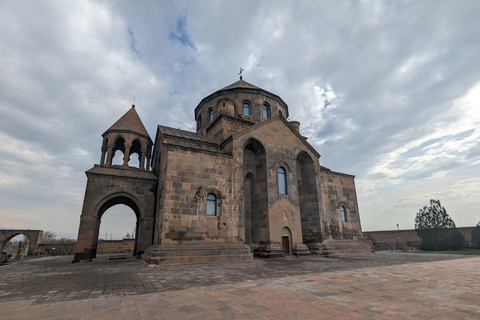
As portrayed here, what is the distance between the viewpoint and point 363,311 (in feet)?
12.8

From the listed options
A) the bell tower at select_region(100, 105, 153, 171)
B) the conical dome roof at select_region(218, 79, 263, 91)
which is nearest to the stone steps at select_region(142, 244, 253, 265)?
the bell tower at select_region(100, 105, 153, 171)

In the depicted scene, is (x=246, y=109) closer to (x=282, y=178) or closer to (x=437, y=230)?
(x=282, y=178)

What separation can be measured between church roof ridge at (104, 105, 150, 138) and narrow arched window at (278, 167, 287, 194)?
1061 cm

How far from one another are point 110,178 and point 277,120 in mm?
11679

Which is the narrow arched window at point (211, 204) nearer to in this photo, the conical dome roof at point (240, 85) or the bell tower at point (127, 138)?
the bell tower at point (127, 138)

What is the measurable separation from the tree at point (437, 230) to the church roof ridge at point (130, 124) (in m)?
33.0

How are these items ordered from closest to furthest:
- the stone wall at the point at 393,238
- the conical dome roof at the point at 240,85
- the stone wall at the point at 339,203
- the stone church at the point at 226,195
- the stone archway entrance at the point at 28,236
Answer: the stone church at the point at 226,195 < the stone wall at the point at 339,203 < the conical dome roof at the point at 240,85 < the stone archway entrance at the point at 28,236 < the stone wall at the point at 393,238

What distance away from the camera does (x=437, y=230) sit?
89.3ft

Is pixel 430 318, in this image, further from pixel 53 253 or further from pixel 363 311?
pixel 53 253

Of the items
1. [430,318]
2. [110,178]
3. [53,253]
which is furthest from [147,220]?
[53,253]

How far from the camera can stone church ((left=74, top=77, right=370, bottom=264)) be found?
12.0 m

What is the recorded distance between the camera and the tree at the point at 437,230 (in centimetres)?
2653

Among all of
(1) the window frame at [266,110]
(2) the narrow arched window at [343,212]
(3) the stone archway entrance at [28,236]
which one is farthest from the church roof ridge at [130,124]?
(2) the narrow arched window at [343,212]

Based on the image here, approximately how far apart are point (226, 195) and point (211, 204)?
1.00 metres
